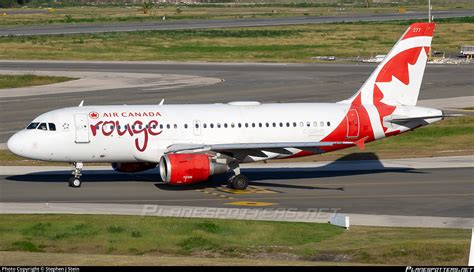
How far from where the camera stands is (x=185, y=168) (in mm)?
46656

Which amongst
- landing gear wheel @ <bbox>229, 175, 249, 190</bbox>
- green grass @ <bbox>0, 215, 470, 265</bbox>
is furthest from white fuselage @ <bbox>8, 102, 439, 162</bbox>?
green grass @ <bbox>0, 215, 470, 265</bbox>

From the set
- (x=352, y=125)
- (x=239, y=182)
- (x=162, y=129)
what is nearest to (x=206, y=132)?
(x=162, y=129)

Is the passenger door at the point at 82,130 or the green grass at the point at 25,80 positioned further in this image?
the green grass at the point at 25,80

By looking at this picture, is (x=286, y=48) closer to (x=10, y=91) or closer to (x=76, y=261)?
(x=10, y=91)

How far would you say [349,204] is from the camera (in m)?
45.4

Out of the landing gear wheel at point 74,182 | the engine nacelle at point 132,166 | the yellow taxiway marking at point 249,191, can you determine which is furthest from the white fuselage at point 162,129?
the yellow taxiway marking at point 249,191

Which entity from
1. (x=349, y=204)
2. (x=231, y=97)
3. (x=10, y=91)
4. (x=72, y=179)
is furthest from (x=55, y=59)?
(x=349, y=204)

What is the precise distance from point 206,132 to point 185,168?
3826mm

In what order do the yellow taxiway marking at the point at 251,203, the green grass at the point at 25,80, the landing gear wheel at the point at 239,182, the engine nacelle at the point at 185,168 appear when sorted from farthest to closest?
the green grass at the point at 25,80 → the landing gear wheel at the point at 239,182 → the engine nacelle at the point at 185,168 → the yellow taxiway marking at the point at 251,203

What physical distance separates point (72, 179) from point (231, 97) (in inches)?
1580

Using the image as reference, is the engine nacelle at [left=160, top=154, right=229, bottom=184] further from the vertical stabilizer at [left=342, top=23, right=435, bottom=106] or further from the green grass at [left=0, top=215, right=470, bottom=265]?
the vertical stabilizer at [left=342, top=23, right=435, bottom=106]

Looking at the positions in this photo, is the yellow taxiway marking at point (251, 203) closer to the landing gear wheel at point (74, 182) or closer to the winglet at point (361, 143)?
the winglet at point (361, 143)

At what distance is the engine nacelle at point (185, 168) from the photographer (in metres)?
46.6

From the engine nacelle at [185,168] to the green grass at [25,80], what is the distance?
2175 inches
